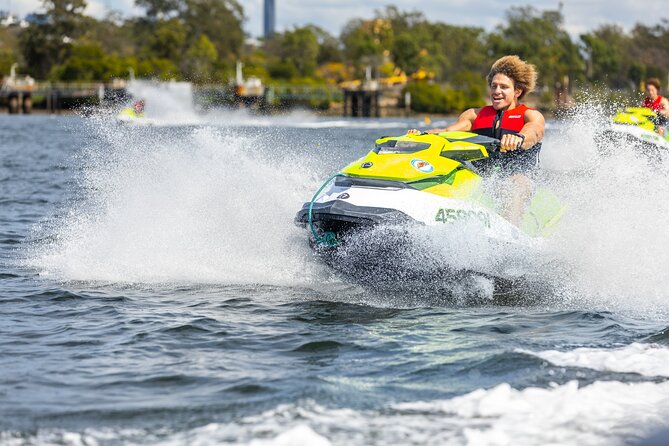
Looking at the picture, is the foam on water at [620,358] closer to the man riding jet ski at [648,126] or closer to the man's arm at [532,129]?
the man's arm at [532,129]

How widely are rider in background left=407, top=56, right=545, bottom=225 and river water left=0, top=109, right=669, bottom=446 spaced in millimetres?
530

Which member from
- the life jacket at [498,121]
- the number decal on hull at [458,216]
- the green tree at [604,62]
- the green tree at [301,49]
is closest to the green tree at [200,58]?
the green tree at [301,49]

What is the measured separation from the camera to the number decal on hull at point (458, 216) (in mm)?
6973

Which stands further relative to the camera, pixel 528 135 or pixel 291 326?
pixel 528 135

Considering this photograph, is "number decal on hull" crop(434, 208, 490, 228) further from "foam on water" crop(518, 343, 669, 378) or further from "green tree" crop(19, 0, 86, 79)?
"green tree" crop(19, 0, 86, 79)

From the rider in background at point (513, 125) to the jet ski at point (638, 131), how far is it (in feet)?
30.2

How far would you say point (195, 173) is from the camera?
9.72m

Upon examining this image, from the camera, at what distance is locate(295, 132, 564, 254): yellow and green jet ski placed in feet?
22.7

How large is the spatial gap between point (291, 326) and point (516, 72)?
9.39 feet

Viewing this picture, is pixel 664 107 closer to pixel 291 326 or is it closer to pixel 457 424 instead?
pixel 291 326

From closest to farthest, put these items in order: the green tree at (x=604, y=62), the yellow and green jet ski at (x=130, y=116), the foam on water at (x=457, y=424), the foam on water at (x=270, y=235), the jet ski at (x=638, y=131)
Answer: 1. the foam on water at (x=457, y=424)
2. the foam on water at (x=270, y=235)
3. the jet ski at (x=638, y=131)
4. the yellow and green jet ski at (x=130, y=116)
5. the green tree at (x=604, y=62)

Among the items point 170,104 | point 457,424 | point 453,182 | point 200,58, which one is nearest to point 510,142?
point 453,182

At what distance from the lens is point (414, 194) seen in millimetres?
6992

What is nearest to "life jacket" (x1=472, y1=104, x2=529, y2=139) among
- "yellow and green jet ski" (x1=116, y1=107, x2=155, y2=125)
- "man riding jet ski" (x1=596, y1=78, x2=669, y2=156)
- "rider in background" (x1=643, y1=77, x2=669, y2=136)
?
"man riding jet ski" (x1=596, y1=78, x2=669, y2=156)
